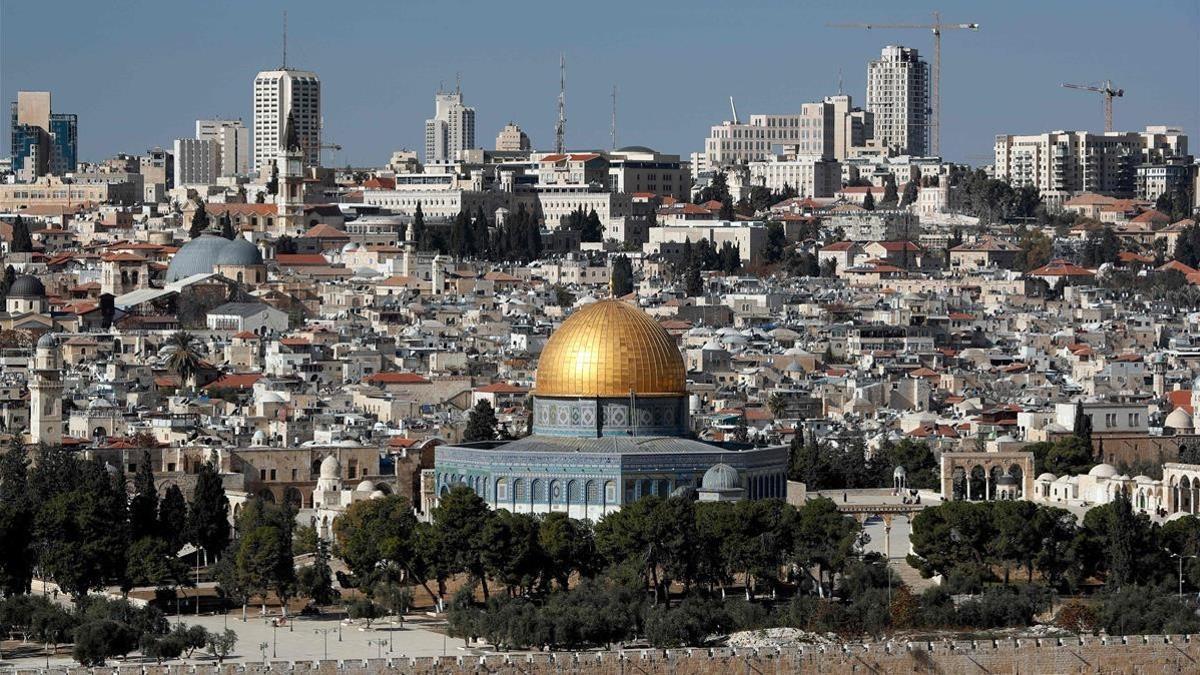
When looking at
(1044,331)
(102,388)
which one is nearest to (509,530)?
(102,388)

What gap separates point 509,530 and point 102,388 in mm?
24931

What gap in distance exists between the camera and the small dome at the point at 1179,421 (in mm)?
60906

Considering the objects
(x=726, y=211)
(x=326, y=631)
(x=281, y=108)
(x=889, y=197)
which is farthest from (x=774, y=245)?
(x=326, y=631)

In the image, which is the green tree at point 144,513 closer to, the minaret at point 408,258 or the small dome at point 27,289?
the small dome at point 27,289

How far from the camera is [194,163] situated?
152875 mm

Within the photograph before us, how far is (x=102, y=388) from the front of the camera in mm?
67688

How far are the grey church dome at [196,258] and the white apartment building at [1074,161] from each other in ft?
156

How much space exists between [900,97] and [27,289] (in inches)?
3465

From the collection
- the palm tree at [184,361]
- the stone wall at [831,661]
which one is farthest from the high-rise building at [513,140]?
the stone wall at [831,661]

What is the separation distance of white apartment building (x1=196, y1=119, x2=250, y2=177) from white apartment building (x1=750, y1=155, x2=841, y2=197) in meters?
30.7

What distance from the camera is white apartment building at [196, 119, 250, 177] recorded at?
164m

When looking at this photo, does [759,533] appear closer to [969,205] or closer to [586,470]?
[586,470]

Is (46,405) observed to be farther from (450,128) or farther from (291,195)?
(450,128)

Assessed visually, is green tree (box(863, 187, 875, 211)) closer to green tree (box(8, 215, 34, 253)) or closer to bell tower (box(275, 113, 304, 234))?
bell tower (box(275, 113, 304, 234))
